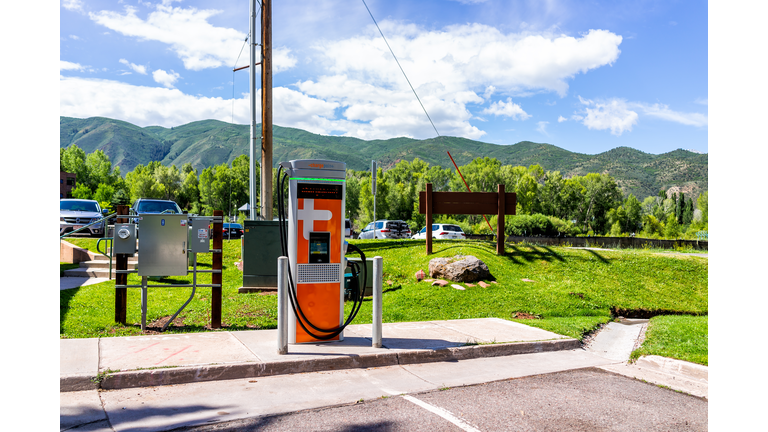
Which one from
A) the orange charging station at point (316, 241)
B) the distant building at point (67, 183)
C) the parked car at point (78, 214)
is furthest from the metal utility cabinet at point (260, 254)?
the distant building at point (67, 183)

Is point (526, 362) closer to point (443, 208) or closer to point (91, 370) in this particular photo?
point (91, 370)

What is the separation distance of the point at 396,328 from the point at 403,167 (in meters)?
103

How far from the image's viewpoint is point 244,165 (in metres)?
103

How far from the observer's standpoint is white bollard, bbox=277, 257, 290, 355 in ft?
19.9

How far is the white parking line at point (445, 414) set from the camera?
4.15 m

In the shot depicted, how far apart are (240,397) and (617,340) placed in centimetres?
650

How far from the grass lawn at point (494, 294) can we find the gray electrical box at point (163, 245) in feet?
3.04

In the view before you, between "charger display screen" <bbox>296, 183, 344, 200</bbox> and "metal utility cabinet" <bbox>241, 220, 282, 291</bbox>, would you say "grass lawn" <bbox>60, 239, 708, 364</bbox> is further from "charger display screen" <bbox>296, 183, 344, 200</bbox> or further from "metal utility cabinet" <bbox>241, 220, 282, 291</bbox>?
"charger display screen" <bbox>296, 183, 344, 200</bbox>

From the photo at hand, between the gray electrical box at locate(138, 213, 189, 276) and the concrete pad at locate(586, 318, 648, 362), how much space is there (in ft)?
20.8

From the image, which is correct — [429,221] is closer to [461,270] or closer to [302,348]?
[461,270]

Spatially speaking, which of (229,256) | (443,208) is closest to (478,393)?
(443,208)

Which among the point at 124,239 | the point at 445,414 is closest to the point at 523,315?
the point at 445,414

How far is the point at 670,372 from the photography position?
20.4 feet

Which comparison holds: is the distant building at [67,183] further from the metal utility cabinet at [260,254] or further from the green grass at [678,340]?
the green grass at [678,340]
